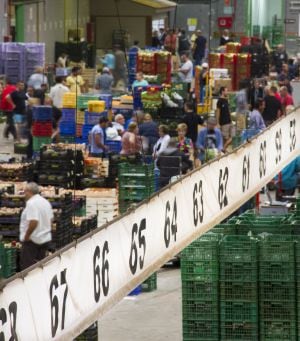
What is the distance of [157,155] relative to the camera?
20.4m

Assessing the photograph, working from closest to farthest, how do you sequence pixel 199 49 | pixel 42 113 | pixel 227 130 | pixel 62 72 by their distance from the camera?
pixel 42 113 → pixel 227 130 → pixel 62 72 → pixel 199 49

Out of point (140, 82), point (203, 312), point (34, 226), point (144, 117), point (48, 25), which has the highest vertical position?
point (48, 25)

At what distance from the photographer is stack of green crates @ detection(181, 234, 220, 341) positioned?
13070 mm

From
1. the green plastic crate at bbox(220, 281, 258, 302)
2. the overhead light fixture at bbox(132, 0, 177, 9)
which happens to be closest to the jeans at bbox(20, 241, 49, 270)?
the green plastic crate at bbox(220, 281, 258, 302)

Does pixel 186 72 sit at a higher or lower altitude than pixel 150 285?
higher

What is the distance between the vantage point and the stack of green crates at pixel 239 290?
42.9 feet

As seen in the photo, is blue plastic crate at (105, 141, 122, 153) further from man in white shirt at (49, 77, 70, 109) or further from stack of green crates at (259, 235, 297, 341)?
stack of green crates at (259, 235, 297, 341)

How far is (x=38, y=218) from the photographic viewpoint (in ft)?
45.9

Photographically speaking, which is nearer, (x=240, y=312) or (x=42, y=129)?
(x=240, y=312)

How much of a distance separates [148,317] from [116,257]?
8437 mm

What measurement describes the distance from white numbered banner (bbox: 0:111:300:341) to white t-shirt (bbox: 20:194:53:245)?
3.40 metres

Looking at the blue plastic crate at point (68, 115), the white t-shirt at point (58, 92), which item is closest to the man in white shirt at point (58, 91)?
the white t-shirt at point (58, 92)

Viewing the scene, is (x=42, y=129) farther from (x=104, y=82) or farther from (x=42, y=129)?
(x=104, y=82)

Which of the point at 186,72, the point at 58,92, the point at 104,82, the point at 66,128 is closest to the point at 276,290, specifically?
the point at 58,92
